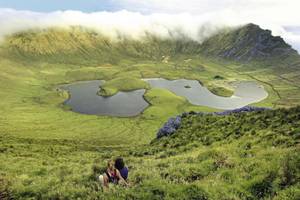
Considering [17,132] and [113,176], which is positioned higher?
[113,176]

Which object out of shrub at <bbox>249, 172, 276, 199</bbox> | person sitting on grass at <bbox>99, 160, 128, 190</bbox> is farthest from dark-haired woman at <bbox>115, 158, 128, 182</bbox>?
shrub at <bbox>249, 172, 276, 199</bbox>

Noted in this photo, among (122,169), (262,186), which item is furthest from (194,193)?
(122,169)

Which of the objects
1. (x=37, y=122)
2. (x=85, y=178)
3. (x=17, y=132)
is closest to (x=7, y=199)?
(x=85, y=178)

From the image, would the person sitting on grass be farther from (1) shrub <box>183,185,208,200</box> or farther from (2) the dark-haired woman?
(1) shrub <box>183,185,208,200</box>

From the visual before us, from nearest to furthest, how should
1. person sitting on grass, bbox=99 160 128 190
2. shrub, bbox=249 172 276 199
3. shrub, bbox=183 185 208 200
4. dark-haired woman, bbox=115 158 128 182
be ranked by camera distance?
1. shrub, bbox=183 185 208 200
2. shrub, bbox=249 172 276 199
3. person sitting on grass, bbox=99 160 128 190
4. dark-haired woman, bbox=115 158 128 182

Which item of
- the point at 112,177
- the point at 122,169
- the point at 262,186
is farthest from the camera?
the point at 122,169

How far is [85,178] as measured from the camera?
1945 cm

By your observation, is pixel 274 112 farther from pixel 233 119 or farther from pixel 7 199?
pixel 7 199

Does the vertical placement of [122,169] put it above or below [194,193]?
below

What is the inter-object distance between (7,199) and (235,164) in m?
12.0

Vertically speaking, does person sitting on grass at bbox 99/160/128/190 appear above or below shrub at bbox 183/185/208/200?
below

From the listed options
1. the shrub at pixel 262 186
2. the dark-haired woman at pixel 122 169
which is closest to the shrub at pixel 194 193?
the shrub at pixel 262 186

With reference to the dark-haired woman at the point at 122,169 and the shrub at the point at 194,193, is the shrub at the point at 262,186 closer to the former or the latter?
the shrub at the point at 194,193

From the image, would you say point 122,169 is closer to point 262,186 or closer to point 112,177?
point 112,177
